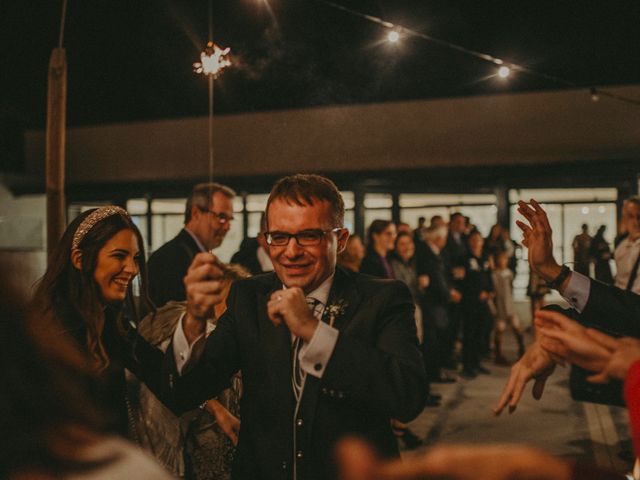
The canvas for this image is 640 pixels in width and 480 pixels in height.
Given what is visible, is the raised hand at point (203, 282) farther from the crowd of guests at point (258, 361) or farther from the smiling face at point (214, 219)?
the smiling face at point (214, 219)

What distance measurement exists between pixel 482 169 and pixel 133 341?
1232 centimetres

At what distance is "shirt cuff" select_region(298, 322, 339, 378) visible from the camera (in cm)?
177

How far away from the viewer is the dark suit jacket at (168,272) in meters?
4.09

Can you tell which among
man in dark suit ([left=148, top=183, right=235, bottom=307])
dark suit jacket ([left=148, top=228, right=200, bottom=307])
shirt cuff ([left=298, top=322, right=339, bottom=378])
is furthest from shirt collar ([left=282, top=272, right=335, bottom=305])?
dark suit jacket ([left=148, top=228, right=200, bottom=307])

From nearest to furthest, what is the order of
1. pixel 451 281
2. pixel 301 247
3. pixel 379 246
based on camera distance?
pixel 301 247 → pixel 379 246 → pixel 451 281

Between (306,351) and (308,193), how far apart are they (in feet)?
1.75

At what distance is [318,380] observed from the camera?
1943 mm

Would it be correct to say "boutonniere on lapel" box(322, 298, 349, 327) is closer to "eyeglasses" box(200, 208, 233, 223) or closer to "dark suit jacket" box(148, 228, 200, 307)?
"dark suit jacket" box(148, 228, 200, 307)

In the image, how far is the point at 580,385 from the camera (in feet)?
16.3

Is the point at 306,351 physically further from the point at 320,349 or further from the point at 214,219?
the point at 214,219

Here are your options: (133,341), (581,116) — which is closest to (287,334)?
(133,341)

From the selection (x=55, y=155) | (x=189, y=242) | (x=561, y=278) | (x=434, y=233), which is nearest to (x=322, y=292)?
(x=561, y=278)

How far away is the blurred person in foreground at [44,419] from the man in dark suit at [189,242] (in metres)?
2.98

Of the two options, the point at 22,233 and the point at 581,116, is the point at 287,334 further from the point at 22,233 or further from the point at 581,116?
the point at 22,233
